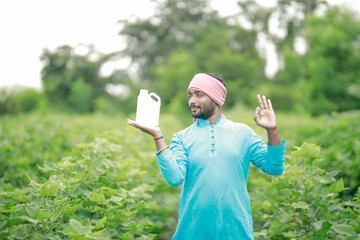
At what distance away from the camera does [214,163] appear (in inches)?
100

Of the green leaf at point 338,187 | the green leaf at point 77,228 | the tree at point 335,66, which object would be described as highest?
the tree at point 335,66

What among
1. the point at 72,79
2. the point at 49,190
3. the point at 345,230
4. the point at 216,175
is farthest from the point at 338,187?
the point at 72,79

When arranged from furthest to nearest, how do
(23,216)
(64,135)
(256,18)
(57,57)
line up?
1. (256,18)
2. (57,57)
3. (64,135)
4. (23,216)

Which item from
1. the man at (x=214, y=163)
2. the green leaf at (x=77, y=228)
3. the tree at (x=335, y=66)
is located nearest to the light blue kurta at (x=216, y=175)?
the man at (x=214, y=163)

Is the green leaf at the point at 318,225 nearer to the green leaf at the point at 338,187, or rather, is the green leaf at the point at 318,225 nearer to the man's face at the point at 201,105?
the green leaf at the point at 338,187

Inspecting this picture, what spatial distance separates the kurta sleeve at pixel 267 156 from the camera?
2.46 meters

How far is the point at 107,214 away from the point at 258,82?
3937 cm

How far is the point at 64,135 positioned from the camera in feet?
31.5

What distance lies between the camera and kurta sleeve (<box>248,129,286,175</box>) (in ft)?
8.05

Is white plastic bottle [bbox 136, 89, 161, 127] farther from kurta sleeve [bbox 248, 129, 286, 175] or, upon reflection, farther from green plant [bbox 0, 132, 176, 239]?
kurta sleeve [bbox 248, 129, 286, 175]

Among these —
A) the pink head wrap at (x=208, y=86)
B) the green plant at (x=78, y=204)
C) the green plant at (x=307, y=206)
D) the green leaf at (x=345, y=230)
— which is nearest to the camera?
the green plant at (x=78, y=204)

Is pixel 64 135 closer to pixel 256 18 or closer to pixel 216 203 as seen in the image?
pixel 216 203

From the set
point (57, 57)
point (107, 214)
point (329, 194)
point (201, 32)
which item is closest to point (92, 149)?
point (107, 214)

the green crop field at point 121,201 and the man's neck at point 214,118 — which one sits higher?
the man's neck at point 214,118
